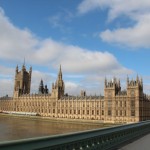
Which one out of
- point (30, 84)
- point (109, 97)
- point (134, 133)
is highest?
point (30, 84)

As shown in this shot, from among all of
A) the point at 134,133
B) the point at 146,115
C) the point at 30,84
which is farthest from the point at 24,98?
the point at 134,133

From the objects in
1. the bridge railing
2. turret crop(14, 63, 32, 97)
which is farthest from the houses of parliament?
the bridge railing

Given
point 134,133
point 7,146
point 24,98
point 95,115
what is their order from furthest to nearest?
point 24,98, point 95,115, point 134,133, point 7,146

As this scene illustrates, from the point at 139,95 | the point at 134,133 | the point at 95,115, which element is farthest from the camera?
the point at 95,115

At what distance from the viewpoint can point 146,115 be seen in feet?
345

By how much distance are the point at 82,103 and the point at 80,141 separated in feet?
368

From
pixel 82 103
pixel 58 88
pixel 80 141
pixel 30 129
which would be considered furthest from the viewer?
pixel 58 88

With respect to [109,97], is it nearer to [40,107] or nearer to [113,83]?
[113,83]

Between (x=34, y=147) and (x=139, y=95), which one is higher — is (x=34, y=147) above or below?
below

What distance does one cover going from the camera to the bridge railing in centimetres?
938

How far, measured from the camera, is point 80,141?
13.2 meters

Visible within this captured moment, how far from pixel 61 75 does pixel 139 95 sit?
62920 millimetres

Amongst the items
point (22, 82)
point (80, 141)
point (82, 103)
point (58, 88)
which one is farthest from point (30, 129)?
point (22, 82)

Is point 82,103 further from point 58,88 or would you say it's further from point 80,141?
point 80,141
